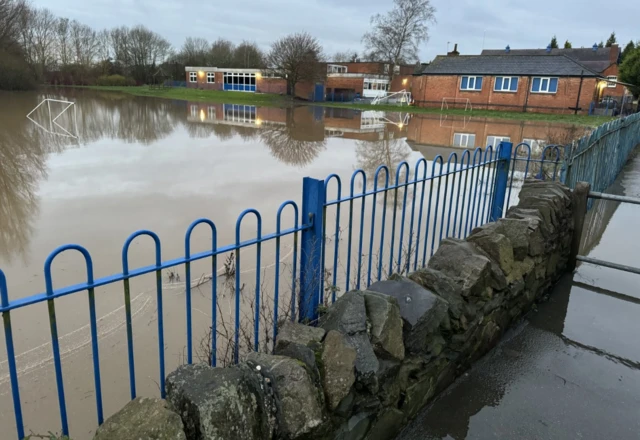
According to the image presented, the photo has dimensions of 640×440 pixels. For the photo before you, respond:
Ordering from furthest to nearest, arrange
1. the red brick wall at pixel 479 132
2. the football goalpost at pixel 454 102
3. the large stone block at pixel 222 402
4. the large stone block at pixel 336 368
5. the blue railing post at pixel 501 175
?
the football goalpost at pixel 454 102
the red brick wall at pixel 479 132
the blue railing post at pixel 501 175
the large stone block at pixel 336 368
the large stone block at pixel 222 402

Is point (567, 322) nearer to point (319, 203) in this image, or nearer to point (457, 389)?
point (457, 389)

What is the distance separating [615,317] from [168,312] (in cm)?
417

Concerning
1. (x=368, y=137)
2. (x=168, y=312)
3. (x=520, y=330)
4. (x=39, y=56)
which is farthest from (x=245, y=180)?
(x=39, y=56)

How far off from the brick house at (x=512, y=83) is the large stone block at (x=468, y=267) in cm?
3915

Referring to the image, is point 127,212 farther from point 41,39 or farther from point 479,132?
point 41,39

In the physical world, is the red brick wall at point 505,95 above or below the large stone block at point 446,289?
above

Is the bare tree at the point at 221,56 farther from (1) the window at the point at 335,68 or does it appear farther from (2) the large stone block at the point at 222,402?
(2) the large stone block at the point at 222,402

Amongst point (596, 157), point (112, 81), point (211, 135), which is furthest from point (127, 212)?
point (112, 81)

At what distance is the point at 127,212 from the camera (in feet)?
25.6

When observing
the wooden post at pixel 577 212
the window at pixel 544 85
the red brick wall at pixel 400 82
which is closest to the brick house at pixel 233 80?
the red brick wall at pixel 400 82

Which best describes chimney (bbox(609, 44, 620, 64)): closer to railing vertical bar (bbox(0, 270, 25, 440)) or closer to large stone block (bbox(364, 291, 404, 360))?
large stone block (bbox(364, 291, 404, 360))

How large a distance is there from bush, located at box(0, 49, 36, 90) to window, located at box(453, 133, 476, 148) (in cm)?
4792

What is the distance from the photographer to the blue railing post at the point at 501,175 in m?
5.28

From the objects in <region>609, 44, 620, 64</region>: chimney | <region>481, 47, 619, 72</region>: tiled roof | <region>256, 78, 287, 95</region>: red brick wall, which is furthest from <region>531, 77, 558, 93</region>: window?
<region>256, 78, 287, 95</region>: red brick wall
